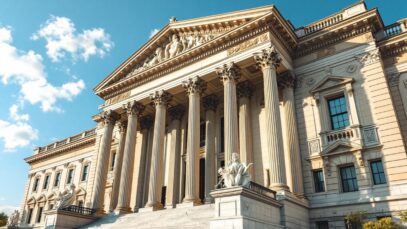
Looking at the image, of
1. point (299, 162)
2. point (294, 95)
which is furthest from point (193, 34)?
point (299, 162)

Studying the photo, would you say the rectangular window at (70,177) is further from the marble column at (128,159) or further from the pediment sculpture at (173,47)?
the pediment sculpture at (173,47)

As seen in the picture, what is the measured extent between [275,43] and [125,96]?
541 inches

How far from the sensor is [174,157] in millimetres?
27031

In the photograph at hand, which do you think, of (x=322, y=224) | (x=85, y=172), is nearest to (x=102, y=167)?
(x=85, y=172)

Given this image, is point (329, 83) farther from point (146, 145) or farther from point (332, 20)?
point (146, 145)

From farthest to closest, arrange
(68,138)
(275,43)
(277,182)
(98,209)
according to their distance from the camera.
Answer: (68,138)
(98,209)
(275,43)
(277,182)

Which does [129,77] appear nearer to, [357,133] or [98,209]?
[98,209]

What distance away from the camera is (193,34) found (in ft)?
86.1

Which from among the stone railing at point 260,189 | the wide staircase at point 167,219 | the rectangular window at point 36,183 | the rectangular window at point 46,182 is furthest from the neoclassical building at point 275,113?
the rectangular window at point 36,183

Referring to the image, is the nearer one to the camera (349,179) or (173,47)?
(349,179)

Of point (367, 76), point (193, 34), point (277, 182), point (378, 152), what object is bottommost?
point (277, 182)

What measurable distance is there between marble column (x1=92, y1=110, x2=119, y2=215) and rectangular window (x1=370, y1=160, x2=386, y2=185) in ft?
61.6

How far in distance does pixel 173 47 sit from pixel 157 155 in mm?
8662

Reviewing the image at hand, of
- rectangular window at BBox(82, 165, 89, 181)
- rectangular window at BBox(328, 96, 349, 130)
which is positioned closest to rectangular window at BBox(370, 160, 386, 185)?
rectangular window at BBox(328, 96, 349, 130)
